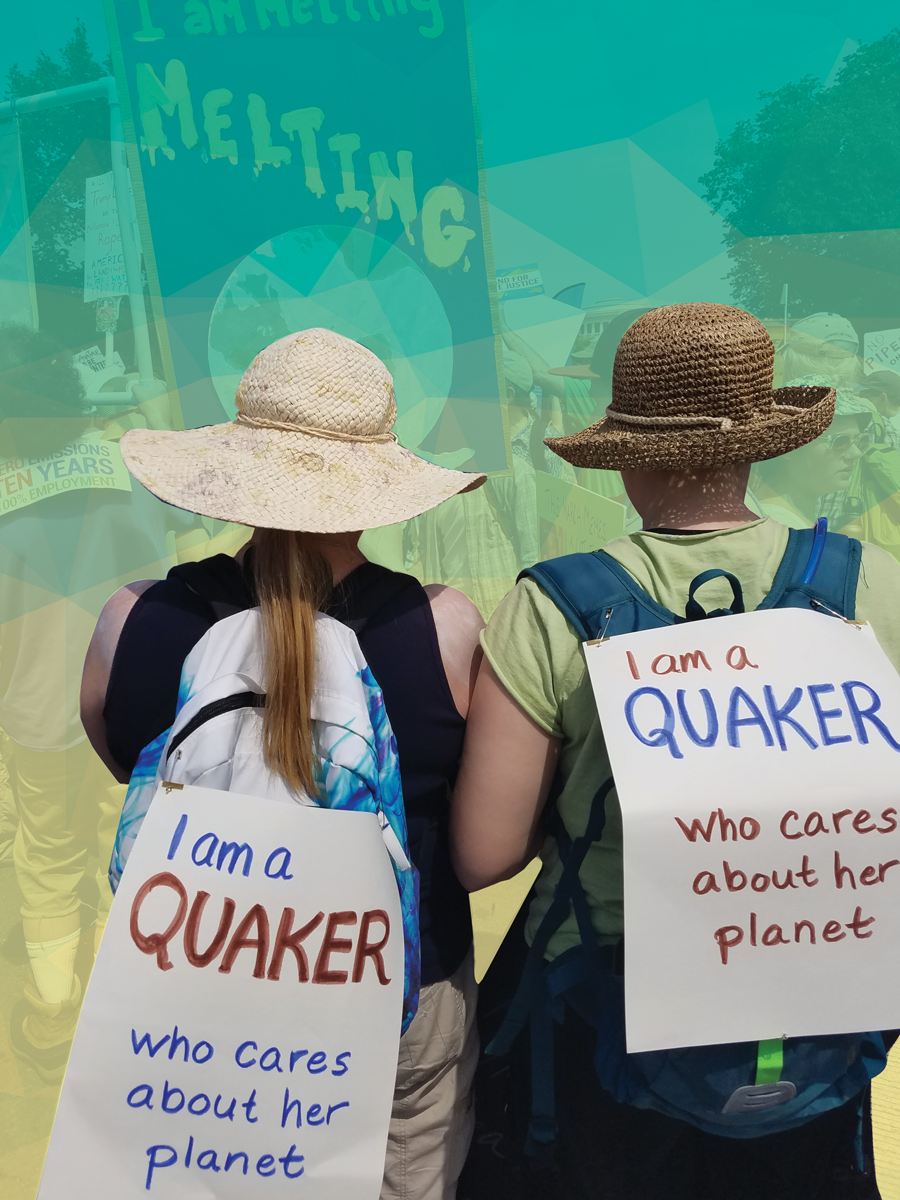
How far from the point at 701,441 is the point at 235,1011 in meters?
0.88

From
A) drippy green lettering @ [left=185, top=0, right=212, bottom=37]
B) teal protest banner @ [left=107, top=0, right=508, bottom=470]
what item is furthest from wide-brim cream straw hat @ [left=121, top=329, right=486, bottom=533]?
drippy green lettering @ [left=185, top=0, right=212, bottom=37]

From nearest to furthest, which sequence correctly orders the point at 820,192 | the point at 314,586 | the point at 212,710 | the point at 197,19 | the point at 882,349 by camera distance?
the point at 212,710 → the point at 314,586 → the point at 197,19 → the point at 820,192 → the point at 882,349

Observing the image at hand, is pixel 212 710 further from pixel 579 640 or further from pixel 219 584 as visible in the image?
pixel 579 640

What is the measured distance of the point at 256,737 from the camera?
91 cm

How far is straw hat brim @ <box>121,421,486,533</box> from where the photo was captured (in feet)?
3.30

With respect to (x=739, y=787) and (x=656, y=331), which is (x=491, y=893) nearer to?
(x=739, y=787)

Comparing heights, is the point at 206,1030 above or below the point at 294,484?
below

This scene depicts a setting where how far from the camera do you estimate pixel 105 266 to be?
2484mm

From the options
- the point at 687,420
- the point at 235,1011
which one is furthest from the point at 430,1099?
the point at 687,420

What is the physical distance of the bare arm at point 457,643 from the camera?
3.53ft

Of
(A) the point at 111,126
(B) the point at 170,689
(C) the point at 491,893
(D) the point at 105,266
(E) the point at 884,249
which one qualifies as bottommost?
(C) the point at 491,893

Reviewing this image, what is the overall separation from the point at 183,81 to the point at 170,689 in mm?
2253

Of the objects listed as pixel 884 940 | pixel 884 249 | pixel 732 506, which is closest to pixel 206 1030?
pixel 884 940

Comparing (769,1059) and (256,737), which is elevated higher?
(256,737)
